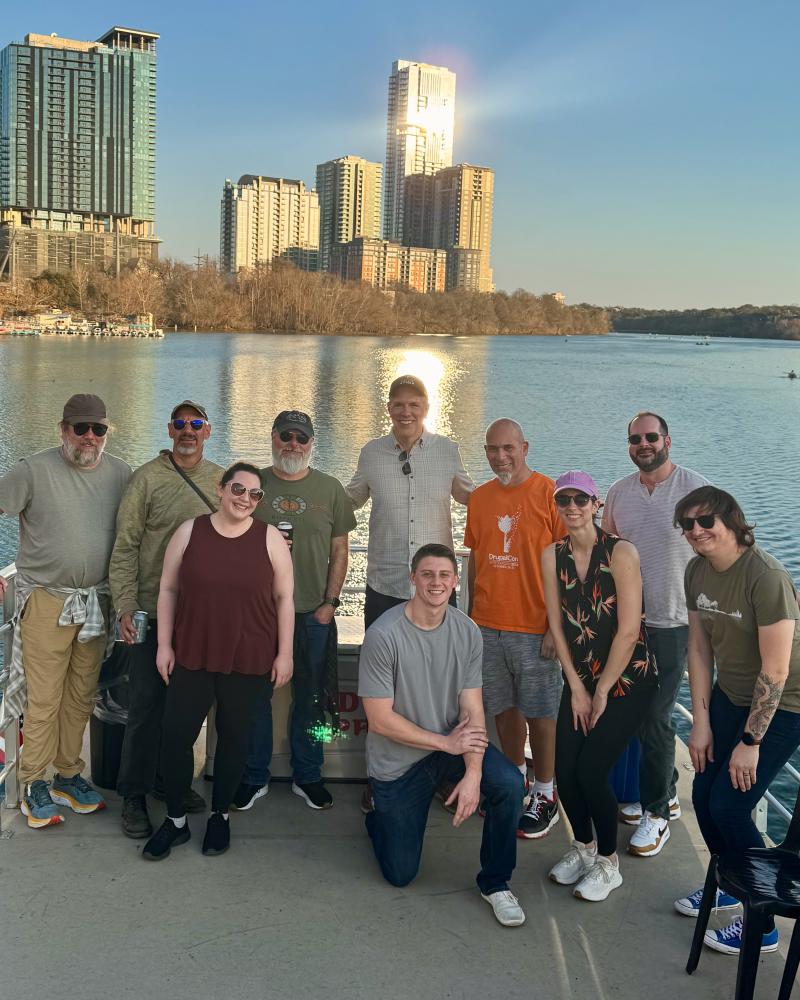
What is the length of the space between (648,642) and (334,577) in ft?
4.55

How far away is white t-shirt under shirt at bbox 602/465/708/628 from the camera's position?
3805 millimetres

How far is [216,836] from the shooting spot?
371cm

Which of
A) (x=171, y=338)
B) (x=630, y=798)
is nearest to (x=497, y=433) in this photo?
(x=630, y=798)

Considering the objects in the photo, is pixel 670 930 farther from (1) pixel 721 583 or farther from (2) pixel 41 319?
(2) pixel 41 319

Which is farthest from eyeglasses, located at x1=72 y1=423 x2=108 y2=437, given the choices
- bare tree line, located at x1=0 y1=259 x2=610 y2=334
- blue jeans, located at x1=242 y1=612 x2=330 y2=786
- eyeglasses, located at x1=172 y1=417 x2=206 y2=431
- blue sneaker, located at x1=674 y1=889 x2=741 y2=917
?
bare tree line, located at x1=0 y1=259 x2=610 y2=334

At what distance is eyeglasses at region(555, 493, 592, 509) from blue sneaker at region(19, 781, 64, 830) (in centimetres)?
245

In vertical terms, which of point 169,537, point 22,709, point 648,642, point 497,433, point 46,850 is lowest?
point 46,850

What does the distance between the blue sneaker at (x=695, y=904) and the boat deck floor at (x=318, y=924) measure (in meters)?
0.04

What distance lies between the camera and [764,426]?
4309cm

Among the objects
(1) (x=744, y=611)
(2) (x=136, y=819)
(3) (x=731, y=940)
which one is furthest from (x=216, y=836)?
(1) (x=744, y=611)

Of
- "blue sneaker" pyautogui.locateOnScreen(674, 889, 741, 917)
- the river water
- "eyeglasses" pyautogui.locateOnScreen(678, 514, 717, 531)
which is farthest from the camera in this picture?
the river water

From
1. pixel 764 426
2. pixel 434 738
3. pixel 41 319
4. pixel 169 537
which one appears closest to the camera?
pixel 434 738

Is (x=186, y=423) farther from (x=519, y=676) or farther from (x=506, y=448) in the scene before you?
(x=519, y=676)

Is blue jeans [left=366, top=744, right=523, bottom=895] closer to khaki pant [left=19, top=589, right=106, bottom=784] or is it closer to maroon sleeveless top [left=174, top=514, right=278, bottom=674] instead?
maroon sleeveless top [left=174, top=514, right=278, bottom=674]
